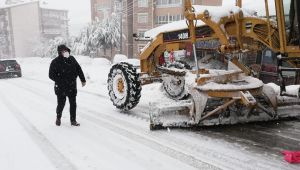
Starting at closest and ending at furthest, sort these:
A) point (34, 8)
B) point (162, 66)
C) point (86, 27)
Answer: point (162, 66)
point (86, 27)
point (34, 8)

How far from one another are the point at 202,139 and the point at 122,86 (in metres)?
2.98

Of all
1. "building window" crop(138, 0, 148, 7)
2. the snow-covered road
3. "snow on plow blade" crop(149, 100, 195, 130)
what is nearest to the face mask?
the snow-covered road

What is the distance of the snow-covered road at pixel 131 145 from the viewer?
5141mm

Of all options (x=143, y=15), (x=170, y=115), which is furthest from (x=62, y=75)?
(x=143, y=15)

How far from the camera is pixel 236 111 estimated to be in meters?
6.92

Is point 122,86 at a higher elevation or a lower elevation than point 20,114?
higher

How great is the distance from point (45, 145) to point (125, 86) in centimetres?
266

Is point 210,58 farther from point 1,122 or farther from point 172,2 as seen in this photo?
point 172,2

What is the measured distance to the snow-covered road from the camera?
5.14m

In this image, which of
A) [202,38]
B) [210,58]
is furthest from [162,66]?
[202,38]

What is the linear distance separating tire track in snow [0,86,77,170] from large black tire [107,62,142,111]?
78.6 inches

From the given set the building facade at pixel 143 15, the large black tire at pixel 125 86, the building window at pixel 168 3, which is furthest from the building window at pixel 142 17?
the large black tire at pixel 125 86

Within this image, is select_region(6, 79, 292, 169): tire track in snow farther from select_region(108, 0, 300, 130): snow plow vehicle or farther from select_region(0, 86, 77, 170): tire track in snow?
select_region(0, 86, 77, 170): tire track in snow

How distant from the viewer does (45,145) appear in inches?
243
